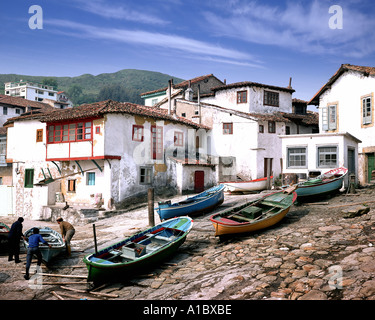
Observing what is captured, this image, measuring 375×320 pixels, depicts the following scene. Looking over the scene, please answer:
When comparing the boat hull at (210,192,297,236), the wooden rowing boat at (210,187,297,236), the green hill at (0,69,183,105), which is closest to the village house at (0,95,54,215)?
the wooden rowing boat at (210,187,297,236)

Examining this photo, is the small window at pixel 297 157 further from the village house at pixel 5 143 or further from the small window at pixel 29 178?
the village house at pixel 5 143

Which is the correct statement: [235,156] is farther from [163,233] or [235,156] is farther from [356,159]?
[163,233]

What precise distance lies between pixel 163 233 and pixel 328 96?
62.8ft

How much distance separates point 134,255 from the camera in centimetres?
1009

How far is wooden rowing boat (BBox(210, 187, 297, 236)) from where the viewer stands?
38.1 ft

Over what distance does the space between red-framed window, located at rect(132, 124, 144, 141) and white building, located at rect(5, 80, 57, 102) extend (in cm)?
6155

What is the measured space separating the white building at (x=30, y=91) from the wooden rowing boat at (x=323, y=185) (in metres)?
73.8

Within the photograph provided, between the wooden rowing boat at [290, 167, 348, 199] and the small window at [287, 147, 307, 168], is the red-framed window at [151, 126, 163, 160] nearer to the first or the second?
the small window at [287, 147, 307, 168]

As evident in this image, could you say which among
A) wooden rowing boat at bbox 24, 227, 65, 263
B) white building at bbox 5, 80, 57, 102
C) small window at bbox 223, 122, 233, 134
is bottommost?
wooden rowing boat at bbox 24, 227, 65, 263

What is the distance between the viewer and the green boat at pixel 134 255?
9.12m

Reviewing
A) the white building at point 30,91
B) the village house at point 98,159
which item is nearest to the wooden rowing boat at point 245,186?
the village house at point 98,159

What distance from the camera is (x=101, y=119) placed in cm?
2195

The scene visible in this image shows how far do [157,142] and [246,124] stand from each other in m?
8.31
